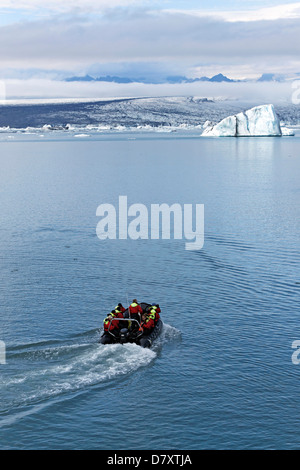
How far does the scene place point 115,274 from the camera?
4334 cm

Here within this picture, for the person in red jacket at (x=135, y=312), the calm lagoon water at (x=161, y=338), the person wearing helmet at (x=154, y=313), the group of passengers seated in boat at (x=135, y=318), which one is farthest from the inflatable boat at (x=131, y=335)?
the calm lagoon water at (x=161, y=338)

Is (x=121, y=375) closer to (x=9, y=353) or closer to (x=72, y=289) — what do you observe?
(x=9, y=353)

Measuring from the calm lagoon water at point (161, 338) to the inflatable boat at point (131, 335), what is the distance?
→ 524 millimetres

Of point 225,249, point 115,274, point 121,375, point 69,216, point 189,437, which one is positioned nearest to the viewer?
point 189,437

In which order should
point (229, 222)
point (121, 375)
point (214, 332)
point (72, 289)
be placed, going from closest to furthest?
point (121, 375) < point (214, 332) < point (72, 289) < point (229, 222)

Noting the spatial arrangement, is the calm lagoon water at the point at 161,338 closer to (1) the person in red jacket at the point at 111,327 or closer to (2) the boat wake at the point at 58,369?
(2) the boat wake at the point at 58,369

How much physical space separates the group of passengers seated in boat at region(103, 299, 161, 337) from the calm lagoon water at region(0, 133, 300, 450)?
107 cm

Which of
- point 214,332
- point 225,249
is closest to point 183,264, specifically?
point 225,249

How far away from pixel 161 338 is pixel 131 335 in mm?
1710

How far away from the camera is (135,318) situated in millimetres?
33469

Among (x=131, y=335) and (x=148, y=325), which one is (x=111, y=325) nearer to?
(x=131, y=335)

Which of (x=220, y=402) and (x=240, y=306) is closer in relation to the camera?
(x=220, y=402)

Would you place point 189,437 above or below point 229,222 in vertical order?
below

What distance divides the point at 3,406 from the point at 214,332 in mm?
12955
